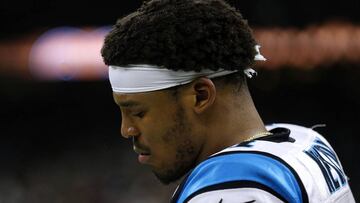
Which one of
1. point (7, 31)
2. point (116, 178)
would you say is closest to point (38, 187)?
point (116, 178)

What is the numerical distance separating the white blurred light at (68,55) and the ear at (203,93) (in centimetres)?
232

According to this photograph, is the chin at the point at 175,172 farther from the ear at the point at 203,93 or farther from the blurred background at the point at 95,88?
the blurred background at the point at 95,88

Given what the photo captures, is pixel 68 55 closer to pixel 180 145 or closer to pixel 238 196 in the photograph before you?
pixel 180 145

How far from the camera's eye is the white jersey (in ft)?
4.11

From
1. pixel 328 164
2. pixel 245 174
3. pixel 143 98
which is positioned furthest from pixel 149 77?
pixel 328 164

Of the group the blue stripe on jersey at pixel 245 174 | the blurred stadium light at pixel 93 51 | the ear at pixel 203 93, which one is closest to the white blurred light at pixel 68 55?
the blurred stadium light at pixel 93 51

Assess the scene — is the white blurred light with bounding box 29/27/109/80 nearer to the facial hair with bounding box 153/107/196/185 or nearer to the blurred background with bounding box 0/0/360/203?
the blurred background with bounding box 0/0/360/203

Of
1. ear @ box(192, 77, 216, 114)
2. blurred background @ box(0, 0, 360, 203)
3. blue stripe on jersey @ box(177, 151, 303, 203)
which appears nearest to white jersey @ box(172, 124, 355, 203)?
blue stripe on jersey @ box(177, 151, 303, 203)

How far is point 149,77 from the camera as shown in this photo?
1.42 metres

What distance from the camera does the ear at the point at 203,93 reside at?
140cm

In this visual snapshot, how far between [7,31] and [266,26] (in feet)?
4.47

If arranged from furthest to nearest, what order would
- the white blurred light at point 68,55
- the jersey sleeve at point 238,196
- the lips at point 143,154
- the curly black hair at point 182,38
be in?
the white blurred light at point 68,55 < the lips at point 143,154 < the curly black hair at point 182,38 < the jersey sleeve at point 238,196

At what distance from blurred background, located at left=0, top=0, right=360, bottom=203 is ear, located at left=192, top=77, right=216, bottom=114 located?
2281 mm

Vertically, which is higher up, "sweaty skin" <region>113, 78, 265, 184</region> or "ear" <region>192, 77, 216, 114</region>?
"ear" <region>192, 77, 216, 114</region>
